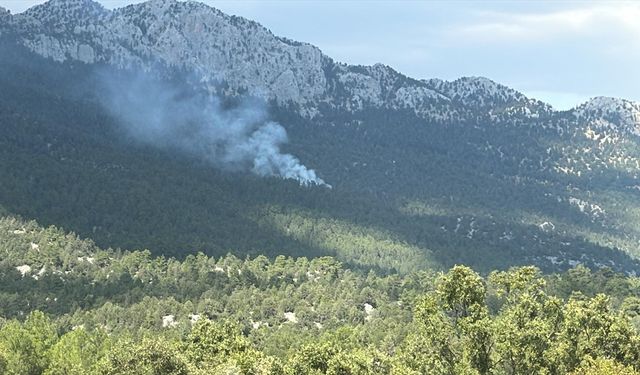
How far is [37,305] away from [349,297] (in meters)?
65.0

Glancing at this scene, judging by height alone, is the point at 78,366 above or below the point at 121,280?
above

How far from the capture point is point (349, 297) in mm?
154250

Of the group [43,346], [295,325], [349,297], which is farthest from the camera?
[349,297]

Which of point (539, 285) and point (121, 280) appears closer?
point (539, 285)

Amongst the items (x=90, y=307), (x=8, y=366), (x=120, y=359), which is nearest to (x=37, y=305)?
(x=90, y=307)

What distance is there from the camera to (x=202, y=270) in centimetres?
17888

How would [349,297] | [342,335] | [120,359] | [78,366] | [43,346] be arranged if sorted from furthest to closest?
[349,297], [342,335], [43,346], [78,366], [120,359]

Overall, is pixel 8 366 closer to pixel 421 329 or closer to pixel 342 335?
pixel 342 335

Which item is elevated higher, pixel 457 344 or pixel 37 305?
pixel 457 344

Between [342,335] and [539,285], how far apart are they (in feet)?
182

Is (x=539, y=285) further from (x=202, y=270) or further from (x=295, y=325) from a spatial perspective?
(x=202, y=270)

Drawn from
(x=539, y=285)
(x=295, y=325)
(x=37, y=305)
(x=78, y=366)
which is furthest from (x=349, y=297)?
(x=539, y=285)

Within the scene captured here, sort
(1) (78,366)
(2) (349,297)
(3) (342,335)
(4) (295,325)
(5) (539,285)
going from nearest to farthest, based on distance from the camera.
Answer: (5) (539,285)
(1) (78,366)
(3) (342,335)
(4) (295,325)
(2) (349,297)

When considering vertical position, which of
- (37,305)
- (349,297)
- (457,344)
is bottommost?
(37,305)
